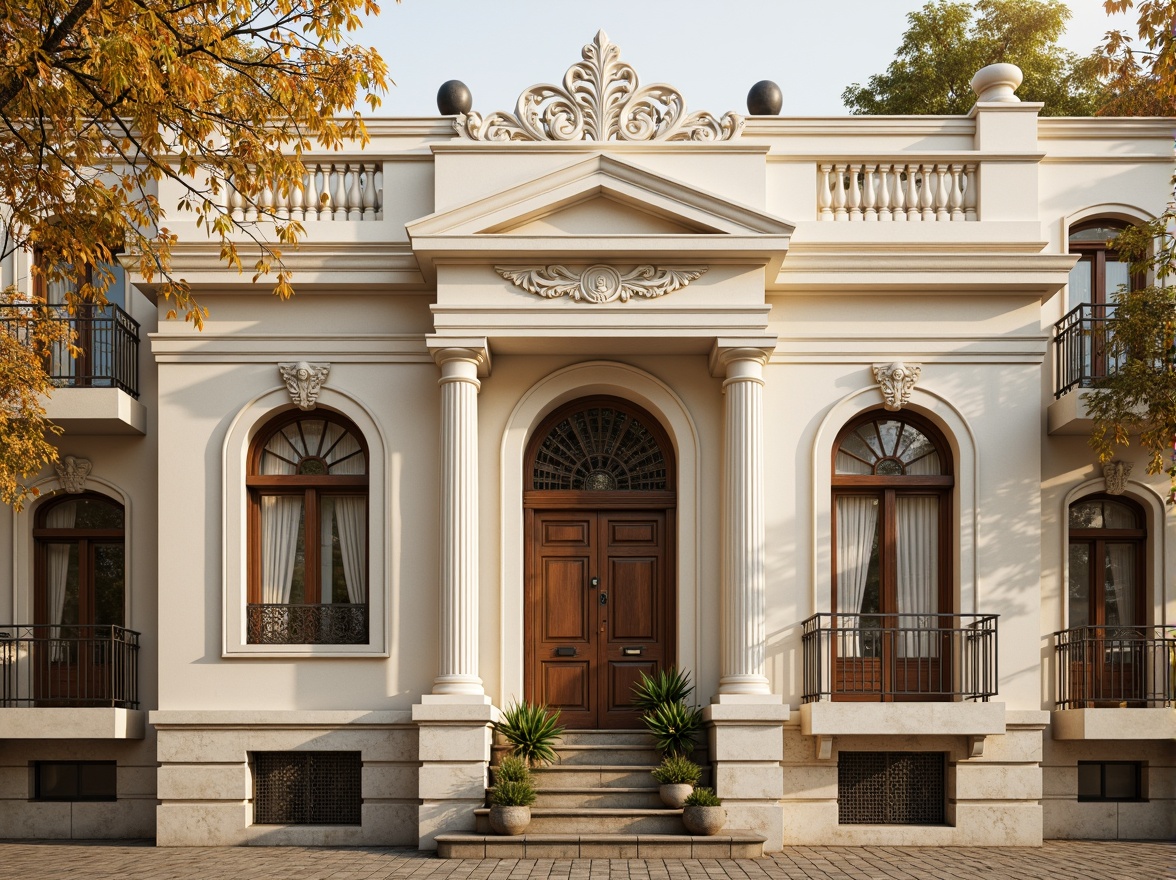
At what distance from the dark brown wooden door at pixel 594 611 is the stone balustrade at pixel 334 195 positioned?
4.07 meters

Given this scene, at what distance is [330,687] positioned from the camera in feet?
46.4

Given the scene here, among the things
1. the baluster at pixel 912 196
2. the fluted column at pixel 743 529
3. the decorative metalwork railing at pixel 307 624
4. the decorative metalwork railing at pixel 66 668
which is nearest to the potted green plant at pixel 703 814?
the fluted column at pixel 743 529

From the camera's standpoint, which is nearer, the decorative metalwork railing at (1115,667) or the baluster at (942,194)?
the decorative metalwork railing at (1115,667)

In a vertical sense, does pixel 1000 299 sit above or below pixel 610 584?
above

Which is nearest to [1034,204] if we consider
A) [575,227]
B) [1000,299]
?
[1000,299]

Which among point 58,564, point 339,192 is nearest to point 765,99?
point 339,192

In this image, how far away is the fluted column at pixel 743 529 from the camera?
546 inches

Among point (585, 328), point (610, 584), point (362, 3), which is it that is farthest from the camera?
point (610, 584)

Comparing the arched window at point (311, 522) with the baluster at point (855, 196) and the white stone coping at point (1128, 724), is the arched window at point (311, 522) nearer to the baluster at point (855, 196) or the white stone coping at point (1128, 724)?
the baluster at point (855, 196)

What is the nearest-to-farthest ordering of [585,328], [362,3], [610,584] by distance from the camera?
[362,3] < [585,328] < [610,584]

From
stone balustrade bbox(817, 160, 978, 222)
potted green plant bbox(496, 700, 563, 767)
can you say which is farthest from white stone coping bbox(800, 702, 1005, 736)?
stone balustrade bbox(817, 160, 978, 222)

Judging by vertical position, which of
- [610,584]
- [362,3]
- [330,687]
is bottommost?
[330,687]

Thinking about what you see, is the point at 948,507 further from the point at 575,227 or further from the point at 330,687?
the point at 330,687

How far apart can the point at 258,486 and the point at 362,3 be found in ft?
19.8
